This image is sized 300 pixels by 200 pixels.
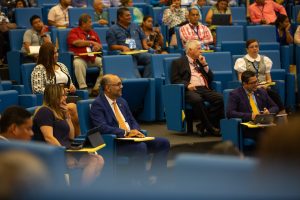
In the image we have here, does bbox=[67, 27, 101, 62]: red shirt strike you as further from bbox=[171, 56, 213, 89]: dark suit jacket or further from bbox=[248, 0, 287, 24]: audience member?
bbox=[248, 0, 287, 24]: audience member

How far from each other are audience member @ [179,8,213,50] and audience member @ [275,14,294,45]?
131cm

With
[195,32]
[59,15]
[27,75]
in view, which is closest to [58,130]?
[27,75]

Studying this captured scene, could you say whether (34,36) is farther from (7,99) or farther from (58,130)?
(58,130)

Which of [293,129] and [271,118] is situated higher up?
[293,129]

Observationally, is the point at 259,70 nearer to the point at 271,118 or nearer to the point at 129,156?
the point at 271,118

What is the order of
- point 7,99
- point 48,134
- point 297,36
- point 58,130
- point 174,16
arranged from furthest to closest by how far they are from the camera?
point 174,16, point 297,36, point 7,99, point 58,130, point 48,134

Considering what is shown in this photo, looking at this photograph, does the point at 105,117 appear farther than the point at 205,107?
No

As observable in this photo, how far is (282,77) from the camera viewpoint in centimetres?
947

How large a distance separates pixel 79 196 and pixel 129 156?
182 inches

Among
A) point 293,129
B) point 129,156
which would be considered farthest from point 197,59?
point 293,129

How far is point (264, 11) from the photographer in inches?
468

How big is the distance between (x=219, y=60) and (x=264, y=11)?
305 centimetres

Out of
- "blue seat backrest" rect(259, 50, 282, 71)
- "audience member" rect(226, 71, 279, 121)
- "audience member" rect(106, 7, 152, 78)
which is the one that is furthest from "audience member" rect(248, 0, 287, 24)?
"audience member" rect(226, 71, 279, 121)

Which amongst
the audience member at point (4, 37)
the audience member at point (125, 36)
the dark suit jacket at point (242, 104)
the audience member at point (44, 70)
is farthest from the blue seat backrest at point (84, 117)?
the audience member at point (4, 37)
